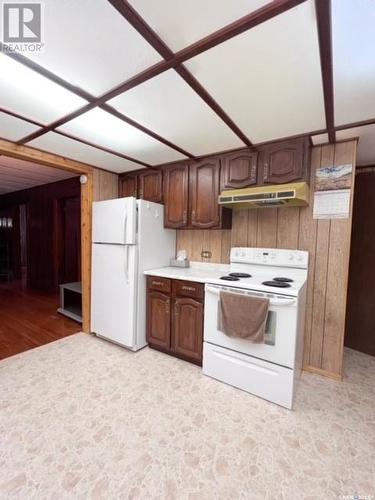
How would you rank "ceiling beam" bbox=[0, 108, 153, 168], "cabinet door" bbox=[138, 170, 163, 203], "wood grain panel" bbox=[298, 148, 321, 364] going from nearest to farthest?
"ceiling beam" bbox=[0, 108, 153, 168]
"wood grain panel" bbox=[298, 148, 321, 364]
"cabinet door" bbox=[138, 170, 163, 203]

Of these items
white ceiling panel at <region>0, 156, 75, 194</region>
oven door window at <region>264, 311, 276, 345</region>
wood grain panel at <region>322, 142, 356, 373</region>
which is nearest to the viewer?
oven door window at <region>264, 311, 276, 345</region>

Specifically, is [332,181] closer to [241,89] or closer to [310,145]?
[310,145]

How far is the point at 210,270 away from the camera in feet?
9.69

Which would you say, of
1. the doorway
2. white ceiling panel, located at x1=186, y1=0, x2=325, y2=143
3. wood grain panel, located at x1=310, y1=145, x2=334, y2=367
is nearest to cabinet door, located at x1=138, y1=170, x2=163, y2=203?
white ceiling panel, located at x1=186, y1=0, x2=325, y2=143

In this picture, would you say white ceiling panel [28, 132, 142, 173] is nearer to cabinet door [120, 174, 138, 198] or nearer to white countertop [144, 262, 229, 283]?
cabinet door [120, 174, 138, 198]

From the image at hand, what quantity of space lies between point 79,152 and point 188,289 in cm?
192

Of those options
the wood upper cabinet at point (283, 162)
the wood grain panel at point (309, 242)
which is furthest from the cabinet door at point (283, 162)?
the wood grain panel at point (309, 242)

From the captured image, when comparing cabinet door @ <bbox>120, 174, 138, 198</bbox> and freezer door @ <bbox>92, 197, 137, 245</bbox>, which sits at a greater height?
cabinet door @ <bbox>120, 174, 138, 198</bbox>

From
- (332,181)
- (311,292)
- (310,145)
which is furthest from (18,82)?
(311,292)

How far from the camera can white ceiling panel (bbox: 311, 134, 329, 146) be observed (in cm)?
207

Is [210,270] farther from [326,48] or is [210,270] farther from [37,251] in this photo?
[37,251]

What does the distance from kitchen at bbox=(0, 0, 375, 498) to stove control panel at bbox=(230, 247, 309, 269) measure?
2cm

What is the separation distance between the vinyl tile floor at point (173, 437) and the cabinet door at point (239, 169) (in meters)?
1.97

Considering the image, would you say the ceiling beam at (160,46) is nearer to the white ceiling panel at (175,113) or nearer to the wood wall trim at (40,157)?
the white ceiling panel at (175,113)
